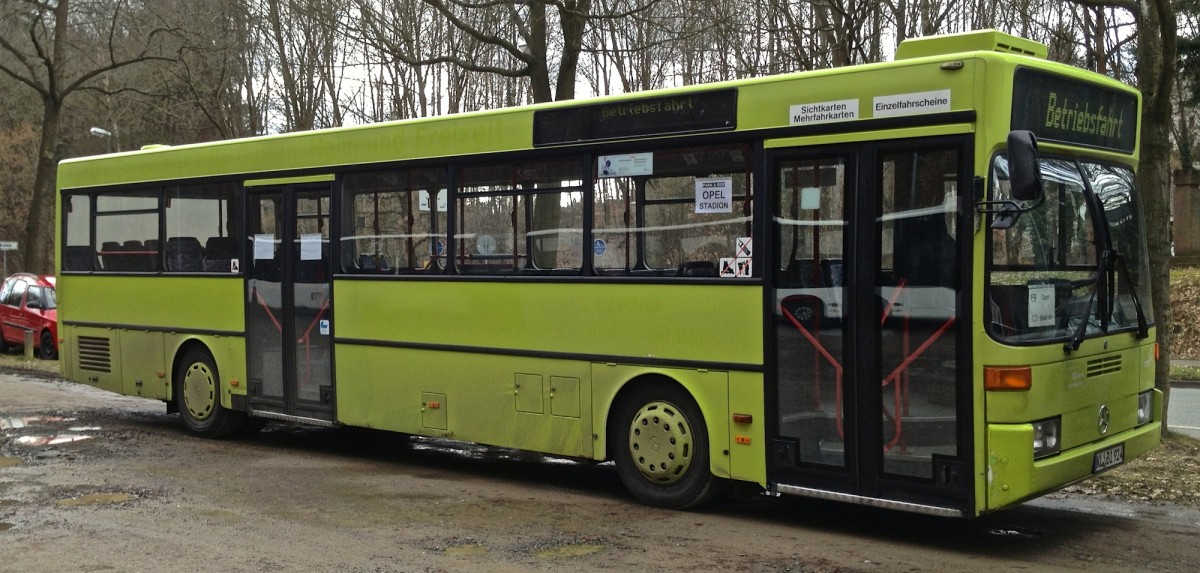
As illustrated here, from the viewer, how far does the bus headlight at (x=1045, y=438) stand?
741 cm

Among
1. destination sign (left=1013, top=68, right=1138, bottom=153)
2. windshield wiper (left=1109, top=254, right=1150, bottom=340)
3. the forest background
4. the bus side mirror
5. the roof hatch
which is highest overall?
the forest background

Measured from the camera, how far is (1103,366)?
8.04 meters

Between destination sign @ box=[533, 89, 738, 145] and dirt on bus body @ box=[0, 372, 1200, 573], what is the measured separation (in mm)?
2791

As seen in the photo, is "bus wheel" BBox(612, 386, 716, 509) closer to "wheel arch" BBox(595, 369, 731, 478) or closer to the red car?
"wheel arch" BBox(595, 369, 731, 478)

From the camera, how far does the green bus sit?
24.7 ft

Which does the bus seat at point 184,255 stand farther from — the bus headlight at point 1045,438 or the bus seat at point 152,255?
the bus headlight at point 1045,438

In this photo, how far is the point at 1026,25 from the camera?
2205 centimetres

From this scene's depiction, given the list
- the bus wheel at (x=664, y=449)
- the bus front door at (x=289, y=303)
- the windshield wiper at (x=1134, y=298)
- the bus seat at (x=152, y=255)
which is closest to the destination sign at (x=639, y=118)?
the bus wheel at (x=664, y=449)

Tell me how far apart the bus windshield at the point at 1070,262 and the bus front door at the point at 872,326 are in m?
0.25

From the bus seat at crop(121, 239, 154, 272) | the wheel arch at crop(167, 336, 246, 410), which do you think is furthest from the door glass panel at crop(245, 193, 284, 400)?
the bus seat at crop(121, 239, 154, 272)

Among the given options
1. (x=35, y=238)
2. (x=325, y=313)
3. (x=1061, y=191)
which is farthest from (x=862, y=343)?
(x=35, y=238)

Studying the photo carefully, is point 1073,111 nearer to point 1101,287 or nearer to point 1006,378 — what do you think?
point 1101,287

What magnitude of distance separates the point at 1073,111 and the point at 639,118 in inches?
120

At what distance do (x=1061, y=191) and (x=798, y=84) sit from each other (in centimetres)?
183
